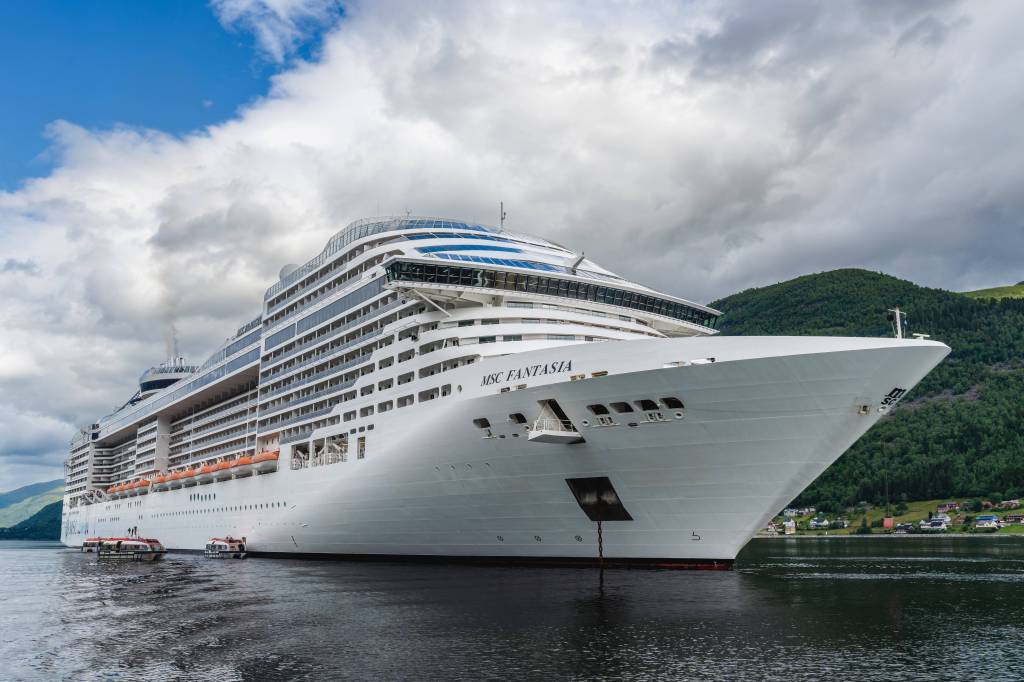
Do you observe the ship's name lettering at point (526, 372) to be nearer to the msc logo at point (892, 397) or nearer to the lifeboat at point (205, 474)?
the msc logo at point (892, 397)

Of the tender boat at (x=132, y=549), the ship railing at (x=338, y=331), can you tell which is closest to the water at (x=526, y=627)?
the ship railing at (x=338, y=331)

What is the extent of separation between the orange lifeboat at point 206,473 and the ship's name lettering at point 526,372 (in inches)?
1207

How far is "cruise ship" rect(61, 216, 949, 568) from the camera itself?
82.6 ft

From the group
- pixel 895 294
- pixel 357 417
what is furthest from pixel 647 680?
pixel 895 294

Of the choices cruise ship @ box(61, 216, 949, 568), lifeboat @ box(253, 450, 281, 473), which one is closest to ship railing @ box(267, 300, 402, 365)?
cruise ship @ box(61, 216, 949, 568)

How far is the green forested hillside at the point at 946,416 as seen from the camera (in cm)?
11869

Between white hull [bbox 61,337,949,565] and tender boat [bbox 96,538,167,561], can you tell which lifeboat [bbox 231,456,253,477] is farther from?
tender boat [bbox 96,538,167,561]

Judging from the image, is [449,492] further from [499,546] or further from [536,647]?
[536,647]

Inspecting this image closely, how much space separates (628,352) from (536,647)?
1116 cm

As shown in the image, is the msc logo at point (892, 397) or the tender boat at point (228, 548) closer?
the msc logo at point (892, 397)

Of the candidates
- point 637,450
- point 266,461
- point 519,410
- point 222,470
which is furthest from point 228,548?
point 637,450

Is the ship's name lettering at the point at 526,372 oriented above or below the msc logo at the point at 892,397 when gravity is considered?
above

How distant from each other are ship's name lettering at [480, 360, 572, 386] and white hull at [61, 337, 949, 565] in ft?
0.66

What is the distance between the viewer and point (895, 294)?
650ft
